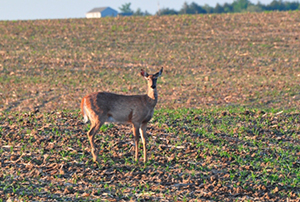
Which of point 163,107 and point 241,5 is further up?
point 241,5

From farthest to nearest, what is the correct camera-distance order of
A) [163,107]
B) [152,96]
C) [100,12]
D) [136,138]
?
[100,12] → [163,107] → [152,96] → [136,138]

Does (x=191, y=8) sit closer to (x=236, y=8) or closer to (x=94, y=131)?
(x=236, y=8)

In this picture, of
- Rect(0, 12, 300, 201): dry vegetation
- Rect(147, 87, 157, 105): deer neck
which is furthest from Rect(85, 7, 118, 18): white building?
Rect(147, 87, 157, 105): deer neck

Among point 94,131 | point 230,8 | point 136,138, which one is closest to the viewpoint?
point 94,131

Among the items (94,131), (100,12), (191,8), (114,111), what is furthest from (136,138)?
(100,12)

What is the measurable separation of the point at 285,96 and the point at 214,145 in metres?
12.7

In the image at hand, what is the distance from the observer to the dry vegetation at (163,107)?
963 cm

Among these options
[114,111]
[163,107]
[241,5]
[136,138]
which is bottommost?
[163,107]

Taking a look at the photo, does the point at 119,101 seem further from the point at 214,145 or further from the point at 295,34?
the point at 295,34

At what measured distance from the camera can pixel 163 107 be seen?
69.8ft

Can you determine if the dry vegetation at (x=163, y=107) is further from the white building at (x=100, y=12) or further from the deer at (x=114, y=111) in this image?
the white building at (x=100, y=12)

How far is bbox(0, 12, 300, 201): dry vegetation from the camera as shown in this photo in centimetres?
963

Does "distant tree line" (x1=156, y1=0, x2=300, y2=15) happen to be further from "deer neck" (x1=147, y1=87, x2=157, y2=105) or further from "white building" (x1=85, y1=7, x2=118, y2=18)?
"deer neck" (x1=147, y1=87, x2=157, y2=105)

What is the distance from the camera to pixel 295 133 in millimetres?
13508
